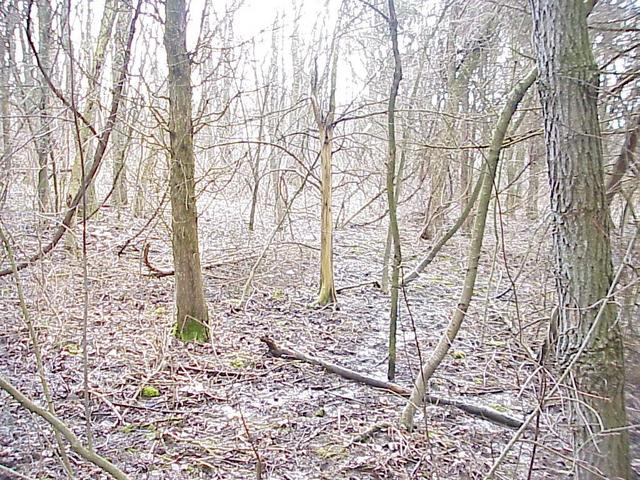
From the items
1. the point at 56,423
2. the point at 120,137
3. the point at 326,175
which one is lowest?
the point at 56,423

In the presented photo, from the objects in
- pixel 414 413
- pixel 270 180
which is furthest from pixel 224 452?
pixel 270 180


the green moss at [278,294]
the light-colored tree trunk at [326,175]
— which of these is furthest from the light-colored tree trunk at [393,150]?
the green moss at [278,294]

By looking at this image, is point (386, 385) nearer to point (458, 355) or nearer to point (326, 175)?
point (458, 355)

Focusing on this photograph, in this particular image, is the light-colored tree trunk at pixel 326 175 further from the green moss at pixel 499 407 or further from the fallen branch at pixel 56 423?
the fallen branch at pixel 56 423

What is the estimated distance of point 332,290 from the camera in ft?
20.5

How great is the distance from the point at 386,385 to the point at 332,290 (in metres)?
2.25

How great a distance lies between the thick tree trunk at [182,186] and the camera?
447 centimetres

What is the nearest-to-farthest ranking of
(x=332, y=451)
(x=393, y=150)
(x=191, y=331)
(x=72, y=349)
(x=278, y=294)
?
(x=332, y=451)
(x=393, y=150)
(x=72, y=349)
(x=191, y=331)
(x=278, y=294)

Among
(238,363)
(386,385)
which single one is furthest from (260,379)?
(386,385)

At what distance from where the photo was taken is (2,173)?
11.7 feet

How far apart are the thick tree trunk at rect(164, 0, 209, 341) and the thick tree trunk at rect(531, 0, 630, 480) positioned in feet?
9.89

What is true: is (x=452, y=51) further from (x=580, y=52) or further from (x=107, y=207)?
(x=107, y=207)

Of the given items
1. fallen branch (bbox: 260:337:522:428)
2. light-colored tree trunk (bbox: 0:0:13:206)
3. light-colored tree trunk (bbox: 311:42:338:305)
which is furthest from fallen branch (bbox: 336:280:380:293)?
light-colored tree trunk (bbox: 0:0:13:206)

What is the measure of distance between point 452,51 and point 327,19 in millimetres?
1900
